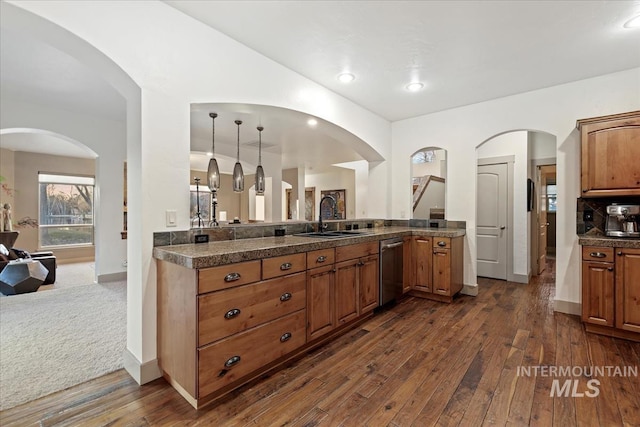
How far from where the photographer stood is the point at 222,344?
5.77 feet

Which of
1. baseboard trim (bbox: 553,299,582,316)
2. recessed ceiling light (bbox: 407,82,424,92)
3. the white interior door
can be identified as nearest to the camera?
baseboard trim (bbox: 553,299,582,316)

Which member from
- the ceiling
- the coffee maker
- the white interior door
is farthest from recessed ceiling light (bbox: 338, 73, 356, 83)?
the white interior door

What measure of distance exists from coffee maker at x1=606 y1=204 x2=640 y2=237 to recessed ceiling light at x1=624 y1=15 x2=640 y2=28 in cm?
158

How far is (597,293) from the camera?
9.03 ft

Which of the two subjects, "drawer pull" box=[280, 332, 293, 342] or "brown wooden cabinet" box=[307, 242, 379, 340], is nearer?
"drawer pull" box=[280, 332, 293, 342]

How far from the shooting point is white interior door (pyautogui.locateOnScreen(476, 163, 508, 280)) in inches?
194

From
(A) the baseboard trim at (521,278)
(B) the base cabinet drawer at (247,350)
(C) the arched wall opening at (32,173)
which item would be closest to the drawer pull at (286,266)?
(B) the base cabinet drawer at (247,350)

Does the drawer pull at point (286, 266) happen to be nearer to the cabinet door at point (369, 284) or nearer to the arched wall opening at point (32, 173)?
the cabinet door at point (369, 284)

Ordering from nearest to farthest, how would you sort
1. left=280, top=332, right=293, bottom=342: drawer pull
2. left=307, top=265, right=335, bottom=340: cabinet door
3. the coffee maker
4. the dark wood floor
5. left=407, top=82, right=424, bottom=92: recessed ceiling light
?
the dark wood floor → left=280, top=332, right=293, bottom=342: drawer pull → left=307, top=265, right=335, bottom=340: cabinet door → the coffee maker → left=407, top=82, right=424, bottom=92: recessed ceiling light

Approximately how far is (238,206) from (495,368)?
393 inches

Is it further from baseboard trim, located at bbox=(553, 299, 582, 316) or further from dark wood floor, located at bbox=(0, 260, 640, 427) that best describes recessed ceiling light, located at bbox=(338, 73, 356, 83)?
baseboard trim, located at bbox=(553, 299, 582, 316)

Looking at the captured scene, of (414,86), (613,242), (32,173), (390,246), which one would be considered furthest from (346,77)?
(32,173)

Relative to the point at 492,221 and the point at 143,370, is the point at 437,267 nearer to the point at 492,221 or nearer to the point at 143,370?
the point at 492,221

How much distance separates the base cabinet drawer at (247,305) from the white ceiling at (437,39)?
1977 millimetres
